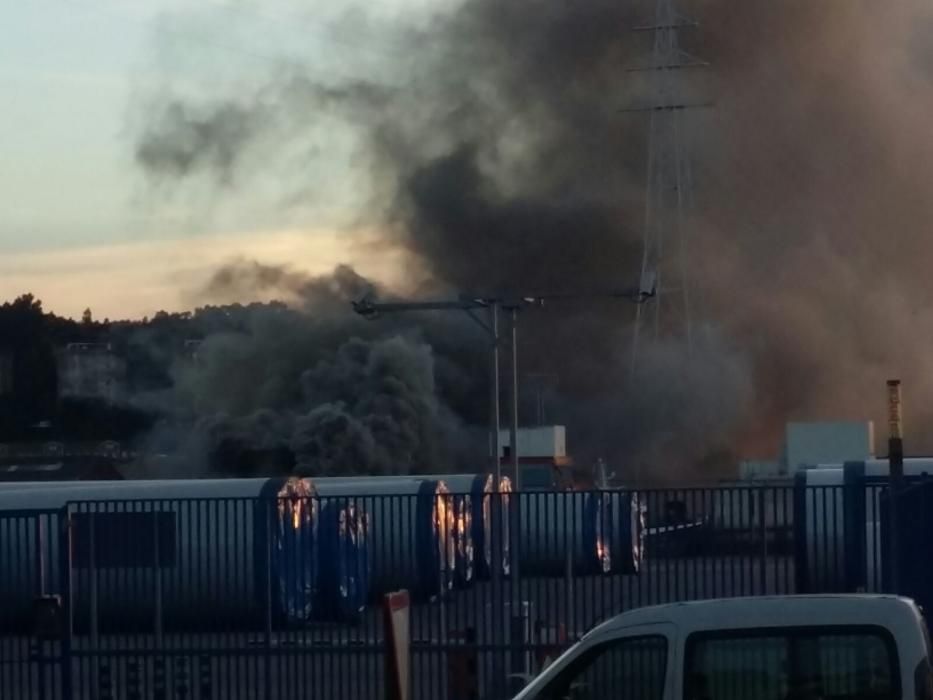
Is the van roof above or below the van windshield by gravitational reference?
above

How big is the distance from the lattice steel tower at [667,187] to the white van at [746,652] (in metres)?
55.2

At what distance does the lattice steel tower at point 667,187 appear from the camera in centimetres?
6506

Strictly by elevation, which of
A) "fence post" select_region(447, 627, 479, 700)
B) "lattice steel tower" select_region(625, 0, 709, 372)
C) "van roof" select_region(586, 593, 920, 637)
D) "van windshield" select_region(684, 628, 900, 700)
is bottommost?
"fence post" select_region(447, 627, 479, 700)

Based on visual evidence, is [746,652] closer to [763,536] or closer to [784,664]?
[784,664]

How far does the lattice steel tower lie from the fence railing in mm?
47954

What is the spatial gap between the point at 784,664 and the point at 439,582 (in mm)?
7716

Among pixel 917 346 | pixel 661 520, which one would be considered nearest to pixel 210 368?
pixel 917 346

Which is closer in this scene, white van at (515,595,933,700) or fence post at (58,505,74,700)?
white van at (515,595,933,700)

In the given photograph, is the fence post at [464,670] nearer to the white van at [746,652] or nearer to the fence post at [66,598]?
the fence post at [66,598]

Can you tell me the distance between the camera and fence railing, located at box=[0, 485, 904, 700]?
609 inches

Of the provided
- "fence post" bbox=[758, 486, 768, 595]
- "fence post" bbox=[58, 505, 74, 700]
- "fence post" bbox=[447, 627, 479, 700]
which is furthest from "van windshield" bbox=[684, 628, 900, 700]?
"fence post" bbox=[58, 505, 74, 700]

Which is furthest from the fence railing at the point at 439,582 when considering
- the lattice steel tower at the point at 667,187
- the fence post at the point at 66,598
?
the lattice steel tower at the point at 667,187

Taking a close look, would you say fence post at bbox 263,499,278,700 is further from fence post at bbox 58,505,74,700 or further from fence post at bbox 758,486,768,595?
fence post at bbox 758,486,768,595

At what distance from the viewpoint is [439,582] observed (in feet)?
54.8
